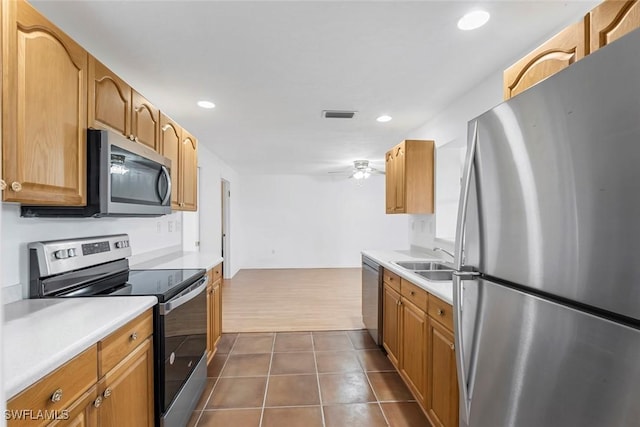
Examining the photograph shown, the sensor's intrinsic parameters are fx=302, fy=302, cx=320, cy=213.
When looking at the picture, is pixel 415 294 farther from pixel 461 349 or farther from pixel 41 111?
pixel 41 111

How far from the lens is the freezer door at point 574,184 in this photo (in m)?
0.63

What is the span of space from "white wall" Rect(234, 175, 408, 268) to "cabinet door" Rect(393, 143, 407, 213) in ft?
13.3

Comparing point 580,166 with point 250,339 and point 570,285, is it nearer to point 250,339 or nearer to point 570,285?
point 570,285

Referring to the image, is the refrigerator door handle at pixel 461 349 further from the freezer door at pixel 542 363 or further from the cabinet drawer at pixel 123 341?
the cabinet drawer at pixel 123 341

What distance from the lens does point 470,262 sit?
1136 mm

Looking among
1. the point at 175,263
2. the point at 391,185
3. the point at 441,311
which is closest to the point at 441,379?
the point at 441,311

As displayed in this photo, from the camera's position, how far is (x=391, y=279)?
265 cm

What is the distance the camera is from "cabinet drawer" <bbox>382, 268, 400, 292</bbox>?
2478mm

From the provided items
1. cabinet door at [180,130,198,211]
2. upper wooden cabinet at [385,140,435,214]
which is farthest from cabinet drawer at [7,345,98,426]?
upper wooden cabinet at [385,140,435,214]

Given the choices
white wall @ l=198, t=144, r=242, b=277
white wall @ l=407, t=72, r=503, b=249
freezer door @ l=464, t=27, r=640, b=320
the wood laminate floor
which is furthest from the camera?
white wall @ l=198, t=144, r=242, b=277

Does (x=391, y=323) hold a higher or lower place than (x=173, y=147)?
lower


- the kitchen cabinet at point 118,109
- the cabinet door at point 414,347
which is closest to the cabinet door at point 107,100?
the kitchen cabinet at point 118,109

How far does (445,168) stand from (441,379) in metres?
2.16

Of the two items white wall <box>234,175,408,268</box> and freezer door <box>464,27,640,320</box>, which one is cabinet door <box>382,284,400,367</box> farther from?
white wall <box>234,175,408,268</box>
